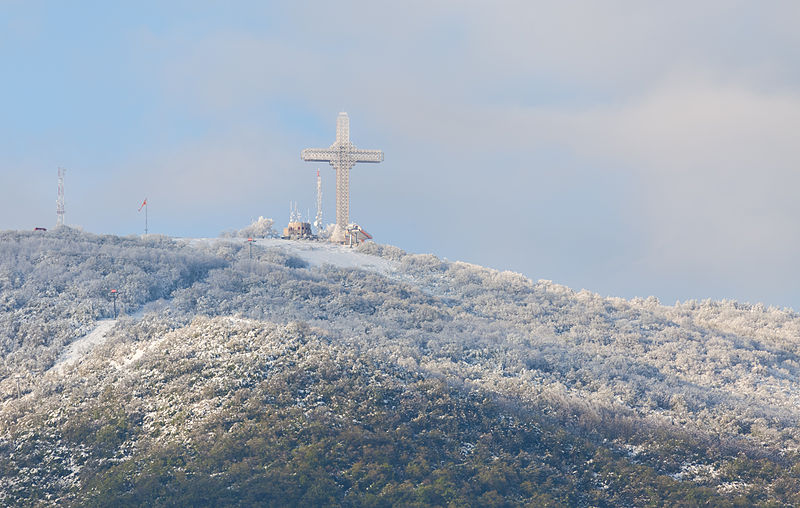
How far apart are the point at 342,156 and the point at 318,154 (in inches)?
109

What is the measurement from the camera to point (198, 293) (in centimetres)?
5531

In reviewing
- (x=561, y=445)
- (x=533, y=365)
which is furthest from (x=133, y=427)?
(x=533, y=365)

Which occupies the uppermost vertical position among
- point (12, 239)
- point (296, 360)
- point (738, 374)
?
point (12, 239)

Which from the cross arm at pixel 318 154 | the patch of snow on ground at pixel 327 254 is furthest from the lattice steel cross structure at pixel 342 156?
the patch of snow on ground at pixel 327 254

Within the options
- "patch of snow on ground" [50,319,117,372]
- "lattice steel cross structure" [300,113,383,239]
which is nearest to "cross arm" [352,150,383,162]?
"lattice steel cross structure" [300,113,383,239]

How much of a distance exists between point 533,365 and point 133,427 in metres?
24.8

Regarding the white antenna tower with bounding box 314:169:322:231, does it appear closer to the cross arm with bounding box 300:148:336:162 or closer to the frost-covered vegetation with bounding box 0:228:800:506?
the cross arm with bounding box 300:148:336:162

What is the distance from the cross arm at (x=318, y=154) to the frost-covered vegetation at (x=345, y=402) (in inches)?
1132

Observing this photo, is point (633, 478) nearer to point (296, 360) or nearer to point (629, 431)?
point (629, 431)

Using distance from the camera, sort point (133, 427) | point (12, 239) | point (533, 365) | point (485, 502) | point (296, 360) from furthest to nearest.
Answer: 1. point (12, 239)
2. point (533, 365)
3. point (296, 360)
4. point (133, 427)
5. point (485, 502)

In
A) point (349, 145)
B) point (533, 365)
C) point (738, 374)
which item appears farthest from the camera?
point (349, 145)

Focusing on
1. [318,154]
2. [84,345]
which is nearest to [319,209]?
[318,154]

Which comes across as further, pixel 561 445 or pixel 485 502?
pixel 561 445

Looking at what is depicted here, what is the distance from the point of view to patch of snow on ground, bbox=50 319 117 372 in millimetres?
41844
